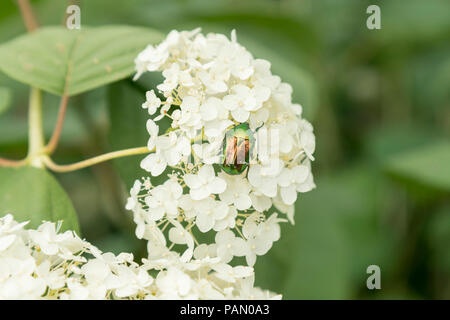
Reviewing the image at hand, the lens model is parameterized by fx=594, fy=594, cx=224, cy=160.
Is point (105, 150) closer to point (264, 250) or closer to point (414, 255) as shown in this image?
point (264, 250)

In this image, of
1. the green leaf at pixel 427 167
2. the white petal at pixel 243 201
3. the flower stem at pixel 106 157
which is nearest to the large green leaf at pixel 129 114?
the flower stem at pixel 106 157

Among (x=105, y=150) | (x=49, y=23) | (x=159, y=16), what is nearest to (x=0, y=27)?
(x=49, y=23)

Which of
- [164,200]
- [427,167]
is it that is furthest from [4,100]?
[427,167]

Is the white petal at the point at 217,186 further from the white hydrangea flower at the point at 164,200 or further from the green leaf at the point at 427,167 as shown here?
the green leaf at the point at 427,167

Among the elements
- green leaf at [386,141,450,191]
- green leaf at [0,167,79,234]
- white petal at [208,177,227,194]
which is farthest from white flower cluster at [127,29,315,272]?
green leaf at [386,141,450,191]

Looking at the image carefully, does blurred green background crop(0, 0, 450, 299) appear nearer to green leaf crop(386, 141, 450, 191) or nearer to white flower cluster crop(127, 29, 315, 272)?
green leaf crop(386, 141, 450, 191)
